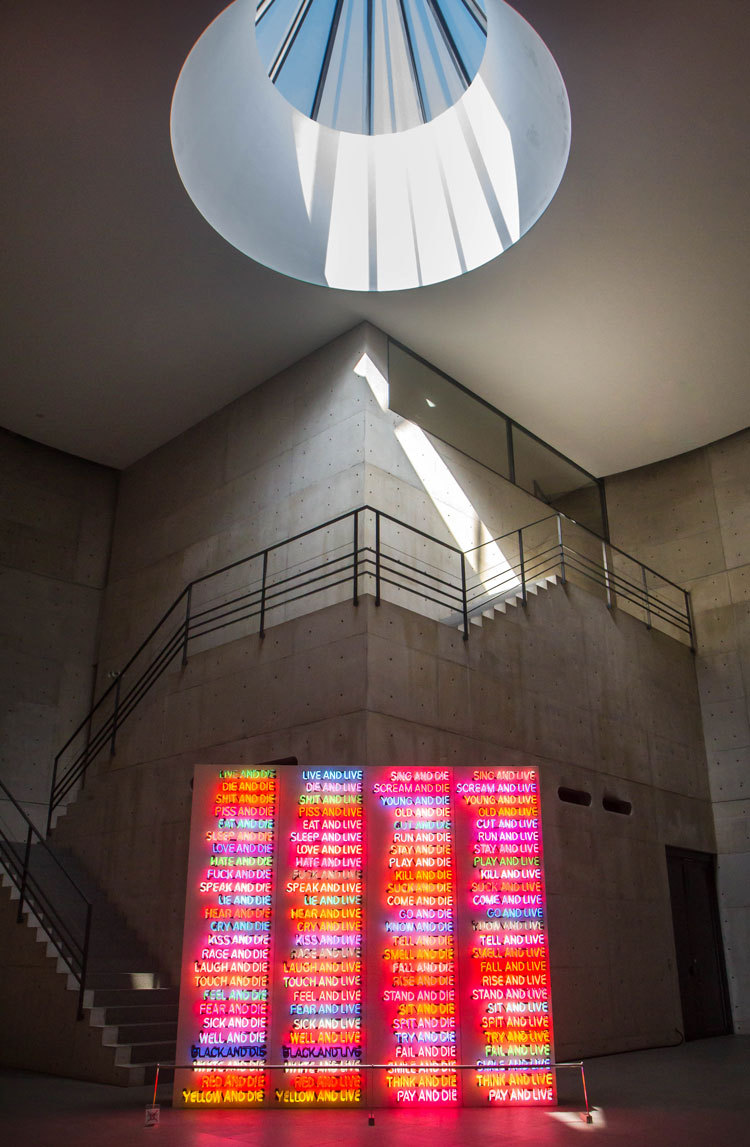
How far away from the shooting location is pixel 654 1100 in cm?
682

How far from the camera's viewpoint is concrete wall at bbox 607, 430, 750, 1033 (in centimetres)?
1317

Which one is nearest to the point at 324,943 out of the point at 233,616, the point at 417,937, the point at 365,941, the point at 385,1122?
the point at 365,941

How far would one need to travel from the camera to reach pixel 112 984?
876cm

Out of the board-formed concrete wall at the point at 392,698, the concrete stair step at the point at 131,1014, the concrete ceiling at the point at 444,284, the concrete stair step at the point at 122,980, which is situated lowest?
the concrete stair step at the point at 131,1014

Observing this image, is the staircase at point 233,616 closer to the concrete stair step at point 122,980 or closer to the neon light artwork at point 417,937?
the concrete stair step at point 122,980

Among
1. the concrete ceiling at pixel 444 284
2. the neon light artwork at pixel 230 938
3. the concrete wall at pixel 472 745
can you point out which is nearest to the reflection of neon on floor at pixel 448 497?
the concrete ceiling at pixel 444 284

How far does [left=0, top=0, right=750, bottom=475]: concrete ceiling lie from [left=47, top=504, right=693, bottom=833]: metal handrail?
2.85 meters

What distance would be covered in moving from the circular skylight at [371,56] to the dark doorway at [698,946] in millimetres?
11362

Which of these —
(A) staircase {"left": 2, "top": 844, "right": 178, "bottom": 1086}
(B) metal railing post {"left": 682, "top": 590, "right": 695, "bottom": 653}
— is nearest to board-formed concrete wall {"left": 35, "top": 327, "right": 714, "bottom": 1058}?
(A) staircase {"left": 2, "top": 844, "right": 178, "bottom": 1086}

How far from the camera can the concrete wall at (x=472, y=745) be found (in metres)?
9.22

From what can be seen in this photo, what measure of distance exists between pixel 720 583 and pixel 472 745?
7.15 m

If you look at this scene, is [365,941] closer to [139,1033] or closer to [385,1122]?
[385,1122]

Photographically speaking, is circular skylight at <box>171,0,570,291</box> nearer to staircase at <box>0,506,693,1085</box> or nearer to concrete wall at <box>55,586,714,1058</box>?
staircase at <box>0,506,693,1085</box>

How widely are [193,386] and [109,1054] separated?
990 centimetres
